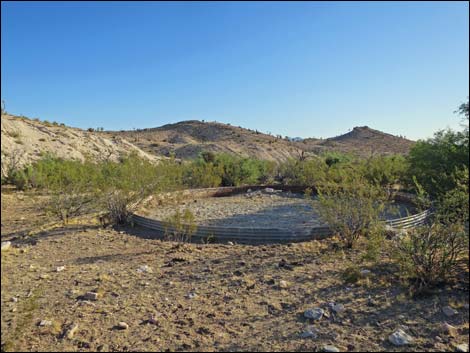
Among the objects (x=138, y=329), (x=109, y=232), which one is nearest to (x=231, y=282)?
(x=138, y=329)

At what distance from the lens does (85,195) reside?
8805mm

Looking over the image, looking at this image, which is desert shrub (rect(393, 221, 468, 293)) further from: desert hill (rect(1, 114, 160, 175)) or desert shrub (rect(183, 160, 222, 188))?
desert hill (rect(1, 114, 160, 175))

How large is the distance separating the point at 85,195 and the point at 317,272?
6.05 metres

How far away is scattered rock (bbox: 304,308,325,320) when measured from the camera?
380cm

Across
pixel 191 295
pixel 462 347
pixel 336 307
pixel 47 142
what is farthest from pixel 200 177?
pixel 47 142

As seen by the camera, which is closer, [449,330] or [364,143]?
[449,330]

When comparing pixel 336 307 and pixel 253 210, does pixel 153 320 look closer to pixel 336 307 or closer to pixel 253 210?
pixel 336 307

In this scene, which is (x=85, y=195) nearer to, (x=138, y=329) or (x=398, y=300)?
(x=138, y=329)

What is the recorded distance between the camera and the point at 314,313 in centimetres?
384

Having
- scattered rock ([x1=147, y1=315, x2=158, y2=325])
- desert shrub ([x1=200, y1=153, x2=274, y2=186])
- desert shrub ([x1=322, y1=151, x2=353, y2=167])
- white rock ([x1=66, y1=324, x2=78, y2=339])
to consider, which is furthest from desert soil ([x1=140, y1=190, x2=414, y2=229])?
desert shrub ([x1=322, y1=151, x2=353, y2=167])

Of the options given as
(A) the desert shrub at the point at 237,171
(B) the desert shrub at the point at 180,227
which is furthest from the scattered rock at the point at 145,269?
(A) the desert shrub at the point at 237,171

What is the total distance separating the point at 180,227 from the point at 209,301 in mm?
2441

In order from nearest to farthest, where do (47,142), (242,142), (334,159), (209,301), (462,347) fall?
(462,347) → (209,301) → (334,159) → (47,142) → (242,142)

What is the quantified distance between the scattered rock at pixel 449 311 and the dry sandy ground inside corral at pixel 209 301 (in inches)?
2.0
